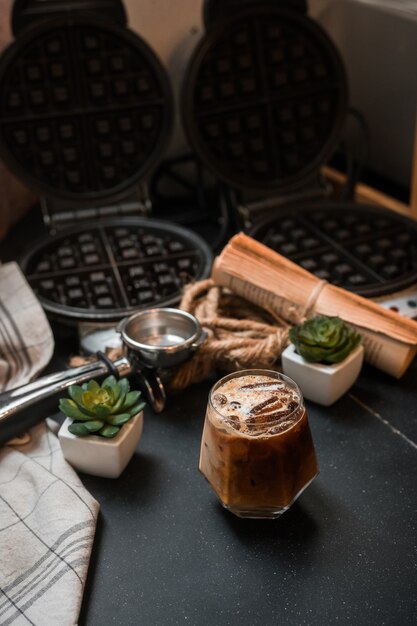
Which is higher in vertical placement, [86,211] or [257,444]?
[257,444]

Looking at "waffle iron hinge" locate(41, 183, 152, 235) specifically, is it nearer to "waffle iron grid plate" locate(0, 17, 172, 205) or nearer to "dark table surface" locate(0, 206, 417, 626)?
"waffle iron grid plate" locate(0, 17, 172, 205)

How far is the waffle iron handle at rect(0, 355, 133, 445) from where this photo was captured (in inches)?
53.1

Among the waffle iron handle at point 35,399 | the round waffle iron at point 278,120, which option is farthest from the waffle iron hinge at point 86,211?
the waffle iron handle at point 35,399

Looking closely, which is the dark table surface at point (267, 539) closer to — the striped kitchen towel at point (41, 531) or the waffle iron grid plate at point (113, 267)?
the striped kitchen towel at point (41, 531)

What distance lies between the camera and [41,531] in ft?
4.03

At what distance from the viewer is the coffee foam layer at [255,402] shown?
1.15 m

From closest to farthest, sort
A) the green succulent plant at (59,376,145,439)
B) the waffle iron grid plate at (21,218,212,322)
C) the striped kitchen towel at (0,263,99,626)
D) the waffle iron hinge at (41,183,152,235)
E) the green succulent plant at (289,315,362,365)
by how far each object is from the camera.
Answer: the striped kitchen towel at (0,263,99,626) → the green succulent plant at (59,376,145,439) → the green succulent plant at (289,315,362,365) → the waffle iron grid plate at (21,218,212,322) → the waffle iron hinge at (41,183,152,235)

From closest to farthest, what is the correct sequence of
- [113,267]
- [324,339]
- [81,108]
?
1. [324,339]
2. [113,267]
3. [81,108]

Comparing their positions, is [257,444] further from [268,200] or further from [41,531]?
[268,200]

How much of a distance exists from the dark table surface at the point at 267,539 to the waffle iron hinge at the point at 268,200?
69 centimetres

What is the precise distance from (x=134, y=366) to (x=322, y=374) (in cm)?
34

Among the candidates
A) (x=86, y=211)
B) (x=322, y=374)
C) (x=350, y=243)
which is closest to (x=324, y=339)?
(x=322, y=374)

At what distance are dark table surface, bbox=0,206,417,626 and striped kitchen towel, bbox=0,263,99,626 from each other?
1.6 inches

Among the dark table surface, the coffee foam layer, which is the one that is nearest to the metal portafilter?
the dark table surface
